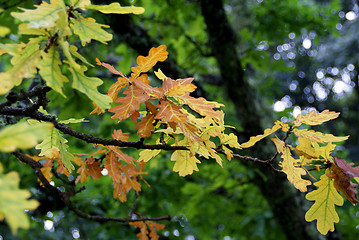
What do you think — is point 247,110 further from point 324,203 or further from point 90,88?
point 90,88

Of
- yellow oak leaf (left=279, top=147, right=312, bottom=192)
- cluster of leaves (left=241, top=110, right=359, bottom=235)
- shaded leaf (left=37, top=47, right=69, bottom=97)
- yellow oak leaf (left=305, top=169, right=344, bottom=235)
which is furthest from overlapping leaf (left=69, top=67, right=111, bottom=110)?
yellow oak leaf (left=305, top=169, right=344, bottom=235)

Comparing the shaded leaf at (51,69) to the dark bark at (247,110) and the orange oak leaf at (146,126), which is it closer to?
the orange oak leaf at (146,126)

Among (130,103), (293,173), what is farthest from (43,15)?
(293,173)

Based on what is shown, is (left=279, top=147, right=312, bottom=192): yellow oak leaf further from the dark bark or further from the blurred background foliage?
the dark bark

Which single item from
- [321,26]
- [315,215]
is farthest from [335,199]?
[321,26]

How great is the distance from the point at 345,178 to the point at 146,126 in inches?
23.3

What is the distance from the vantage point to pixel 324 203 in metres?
0.92

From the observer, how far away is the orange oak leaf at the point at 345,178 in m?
0.85

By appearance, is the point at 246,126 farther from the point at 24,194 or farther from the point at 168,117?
the point at 24,194

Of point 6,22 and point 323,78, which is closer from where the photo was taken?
point 6,22

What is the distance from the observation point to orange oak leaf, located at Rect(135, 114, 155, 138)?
814 millimetres

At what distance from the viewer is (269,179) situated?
2.43m

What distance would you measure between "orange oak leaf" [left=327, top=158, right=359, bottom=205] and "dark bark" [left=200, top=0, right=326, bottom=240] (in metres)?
1.46

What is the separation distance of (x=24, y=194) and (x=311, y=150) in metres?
0.77
